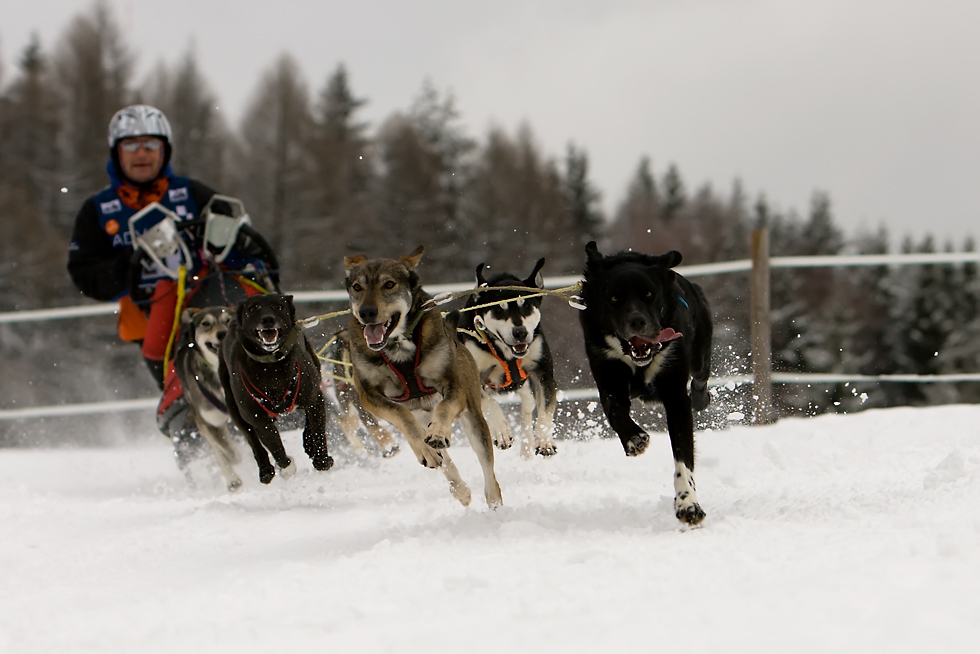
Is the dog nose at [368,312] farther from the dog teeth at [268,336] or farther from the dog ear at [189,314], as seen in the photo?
the dog ear at [189,314]

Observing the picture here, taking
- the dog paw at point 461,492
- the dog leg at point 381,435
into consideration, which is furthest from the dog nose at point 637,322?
→ the dog leg at point 381,435

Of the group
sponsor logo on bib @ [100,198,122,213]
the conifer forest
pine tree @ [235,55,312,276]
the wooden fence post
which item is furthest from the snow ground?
pine tree @ [235,55,312,276]

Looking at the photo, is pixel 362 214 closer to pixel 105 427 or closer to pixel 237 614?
pixel 105 427

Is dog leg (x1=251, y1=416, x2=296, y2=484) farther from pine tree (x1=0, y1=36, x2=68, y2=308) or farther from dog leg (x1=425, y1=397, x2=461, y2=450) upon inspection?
pine tree (x1=0, y1=36, x2=68, y2=308)

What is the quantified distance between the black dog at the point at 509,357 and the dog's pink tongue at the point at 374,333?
1176mm

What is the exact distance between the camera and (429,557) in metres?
2.68

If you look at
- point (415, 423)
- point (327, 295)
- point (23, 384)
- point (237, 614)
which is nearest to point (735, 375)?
point (327, 295)

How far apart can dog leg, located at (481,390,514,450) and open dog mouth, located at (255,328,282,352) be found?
1370mm

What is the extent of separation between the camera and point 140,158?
18.9 ft

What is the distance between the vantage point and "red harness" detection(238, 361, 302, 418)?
14.4ft

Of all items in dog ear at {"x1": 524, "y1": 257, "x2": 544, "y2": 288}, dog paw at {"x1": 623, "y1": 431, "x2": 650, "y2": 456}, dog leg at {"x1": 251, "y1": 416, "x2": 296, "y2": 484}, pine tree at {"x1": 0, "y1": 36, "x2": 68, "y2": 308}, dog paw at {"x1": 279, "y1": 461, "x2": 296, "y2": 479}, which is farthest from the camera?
pine tree at {"x1": 0, "y1": 36, "x2": 68, "y2": 308}

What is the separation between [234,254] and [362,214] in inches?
1236

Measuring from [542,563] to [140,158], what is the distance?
441cm

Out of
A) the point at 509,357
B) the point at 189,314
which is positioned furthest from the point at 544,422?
the point at 189,314
